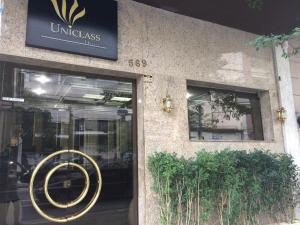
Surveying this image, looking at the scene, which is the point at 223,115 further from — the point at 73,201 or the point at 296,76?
the point at 73,201

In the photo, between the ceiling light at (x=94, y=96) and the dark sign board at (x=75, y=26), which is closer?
the dark sign board at (x=75, y=26)

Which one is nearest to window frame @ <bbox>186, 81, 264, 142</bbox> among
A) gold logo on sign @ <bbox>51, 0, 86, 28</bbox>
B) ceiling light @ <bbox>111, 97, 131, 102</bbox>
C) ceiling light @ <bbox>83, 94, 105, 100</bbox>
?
ceiling light @ <bbox>111, 97, 131, 102</bbox>

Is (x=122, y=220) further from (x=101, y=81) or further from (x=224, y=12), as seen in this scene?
(x=224, y=12)

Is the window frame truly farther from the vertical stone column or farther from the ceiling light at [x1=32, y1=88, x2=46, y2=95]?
the ceiling light at [x1=32, y1=88, x2=46, y2=95]

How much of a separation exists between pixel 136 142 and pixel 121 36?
5.35ft

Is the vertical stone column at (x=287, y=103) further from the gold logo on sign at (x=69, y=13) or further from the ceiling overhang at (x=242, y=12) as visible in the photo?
the gold logo on sign at (x=69, y=13)

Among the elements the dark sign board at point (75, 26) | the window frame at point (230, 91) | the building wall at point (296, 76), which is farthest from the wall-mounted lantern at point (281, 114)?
the dark sign board at point (75, 26)

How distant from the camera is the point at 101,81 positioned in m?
4.22

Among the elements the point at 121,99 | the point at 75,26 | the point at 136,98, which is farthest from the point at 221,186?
the point at 75,26

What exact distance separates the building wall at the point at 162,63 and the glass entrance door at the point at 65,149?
227 millimetres

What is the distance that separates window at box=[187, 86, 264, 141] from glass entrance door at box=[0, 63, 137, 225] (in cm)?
120

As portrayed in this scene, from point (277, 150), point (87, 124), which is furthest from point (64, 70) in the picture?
point (277, 150)

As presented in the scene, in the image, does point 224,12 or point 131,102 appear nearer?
point 131,102

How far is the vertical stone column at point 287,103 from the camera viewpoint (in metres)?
5.41
